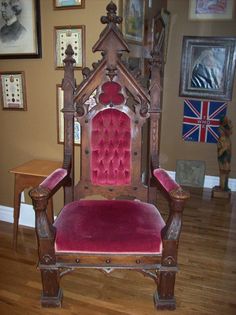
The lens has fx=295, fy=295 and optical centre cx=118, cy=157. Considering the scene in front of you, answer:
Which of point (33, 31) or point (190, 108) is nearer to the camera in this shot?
point (33, 31)

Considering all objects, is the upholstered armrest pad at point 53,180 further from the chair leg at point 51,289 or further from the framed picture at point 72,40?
the framed picture at point 72,40

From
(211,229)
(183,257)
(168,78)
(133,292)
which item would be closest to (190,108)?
(168,78)

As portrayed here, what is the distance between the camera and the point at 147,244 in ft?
4.84

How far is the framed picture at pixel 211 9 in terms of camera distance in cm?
328

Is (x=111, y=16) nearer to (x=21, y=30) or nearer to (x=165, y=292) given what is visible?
(x=21, y=30)

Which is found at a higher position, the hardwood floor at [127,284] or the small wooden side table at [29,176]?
the small wooden side table at [29,176]

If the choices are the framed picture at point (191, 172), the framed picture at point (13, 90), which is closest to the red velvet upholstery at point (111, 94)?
the framed picture at point (13, 90)

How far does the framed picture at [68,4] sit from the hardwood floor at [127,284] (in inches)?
71.8

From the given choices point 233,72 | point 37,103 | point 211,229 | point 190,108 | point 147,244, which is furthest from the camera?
point 190,108

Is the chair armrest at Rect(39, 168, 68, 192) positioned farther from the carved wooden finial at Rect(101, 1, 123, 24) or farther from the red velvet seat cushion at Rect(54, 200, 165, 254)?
the carved wooden finial at Rect(101, 1, 123, 24)

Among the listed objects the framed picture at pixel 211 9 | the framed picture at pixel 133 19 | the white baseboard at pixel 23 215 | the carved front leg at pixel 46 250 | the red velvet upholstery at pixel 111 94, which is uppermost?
the framed picture at pixel 211 9

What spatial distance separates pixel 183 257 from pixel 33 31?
2.05m

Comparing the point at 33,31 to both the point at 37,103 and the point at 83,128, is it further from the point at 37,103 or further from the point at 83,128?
the point at 83,128

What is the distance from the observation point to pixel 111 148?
186cm
